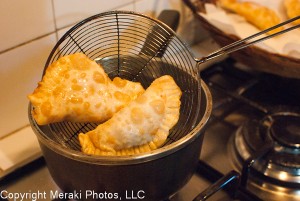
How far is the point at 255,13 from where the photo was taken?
2.44 feet

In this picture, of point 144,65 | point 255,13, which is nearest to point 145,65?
point 144,65

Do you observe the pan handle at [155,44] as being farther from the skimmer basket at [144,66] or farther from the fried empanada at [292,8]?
the fried empanada at [292,8]

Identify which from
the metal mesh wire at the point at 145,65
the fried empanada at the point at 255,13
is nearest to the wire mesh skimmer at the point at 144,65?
the metal mesh wire at the point at 145,65

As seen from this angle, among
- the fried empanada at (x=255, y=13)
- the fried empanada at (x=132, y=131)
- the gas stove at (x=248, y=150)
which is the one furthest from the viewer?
the fried empanada at (x=255, y=13)

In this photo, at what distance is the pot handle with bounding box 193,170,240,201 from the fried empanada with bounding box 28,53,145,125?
0.16 meters

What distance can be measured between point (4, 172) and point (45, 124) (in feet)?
0.47

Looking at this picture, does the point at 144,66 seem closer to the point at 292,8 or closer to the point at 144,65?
the point at 144,65

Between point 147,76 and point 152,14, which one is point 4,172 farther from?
point 152,14

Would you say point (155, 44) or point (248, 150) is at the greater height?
point (155, 44)

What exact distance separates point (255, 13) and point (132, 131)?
0.40 metres

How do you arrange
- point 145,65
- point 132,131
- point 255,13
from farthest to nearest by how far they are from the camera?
point 255,13 → point 145,65 → point 132,131

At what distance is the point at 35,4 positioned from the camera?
0.59m

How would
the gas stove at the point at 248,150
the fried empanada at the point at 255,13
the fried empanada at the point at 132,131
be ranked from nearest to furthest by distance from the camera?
the fried empanada at the point at 132,131
the gas stove at the point at 248,150
the fried empanada at the point at 255,13

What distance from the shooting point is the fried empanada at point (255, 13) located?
738 millimetres
